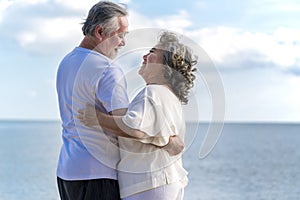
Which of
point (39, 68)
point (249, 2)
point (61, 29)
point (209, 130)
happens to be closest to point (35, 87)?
point (39, 68)

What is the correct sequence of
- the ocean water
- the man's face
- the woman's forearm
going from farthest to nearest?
1. the ocean water
2. the man's face
3. the woman's forearm

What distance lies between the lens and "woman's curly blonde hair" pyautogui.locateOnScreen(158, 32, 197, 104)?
1880mm

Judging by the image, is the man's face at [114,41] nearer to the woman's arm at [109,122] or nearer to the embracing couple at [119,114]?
the embracing couple at [119,114]

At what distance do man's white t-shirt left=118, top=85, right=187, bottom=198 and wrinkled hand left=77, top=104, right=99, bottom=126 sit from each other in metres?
0.10

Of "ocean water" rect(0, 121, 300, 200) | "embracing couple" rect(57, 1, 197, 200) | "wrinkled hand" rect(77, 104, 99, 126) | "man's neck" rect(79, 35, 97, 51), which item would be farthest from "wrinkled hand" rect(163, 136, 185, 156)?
"ocean water" rect(0, 121, 300, 200)

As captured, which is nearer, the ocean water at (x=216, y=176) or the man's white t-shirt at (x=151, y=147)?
the man's white t-shirt at (x=151, y=147)

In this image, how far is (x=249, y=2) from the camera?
1176 inches

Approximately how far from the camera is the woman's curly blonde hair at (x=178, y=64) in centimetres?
188

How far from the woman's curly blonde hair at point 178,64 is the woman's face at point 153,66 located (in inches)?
0.6

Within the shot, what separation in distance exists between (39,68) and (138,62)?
48.0 ft

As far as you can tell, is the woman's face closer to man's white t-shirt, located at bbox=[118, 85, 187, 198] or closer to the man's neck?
man's white t-shirt, located at bbox=[118, 85, 187, 198]

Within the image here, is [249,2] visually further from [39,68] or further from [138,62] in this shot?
[138,62]

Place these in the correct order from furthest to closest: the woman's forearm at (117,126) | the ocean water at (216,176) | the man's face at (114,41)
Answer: the ocean water at (216,176), the man's face at (114,41), the woman's forearm at (117,126)

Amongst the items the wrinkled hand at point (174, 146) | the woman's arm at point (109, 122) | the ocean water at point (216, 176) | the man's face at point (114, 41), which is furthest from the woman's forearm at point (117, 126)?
the ocean water at point (216, 176)
